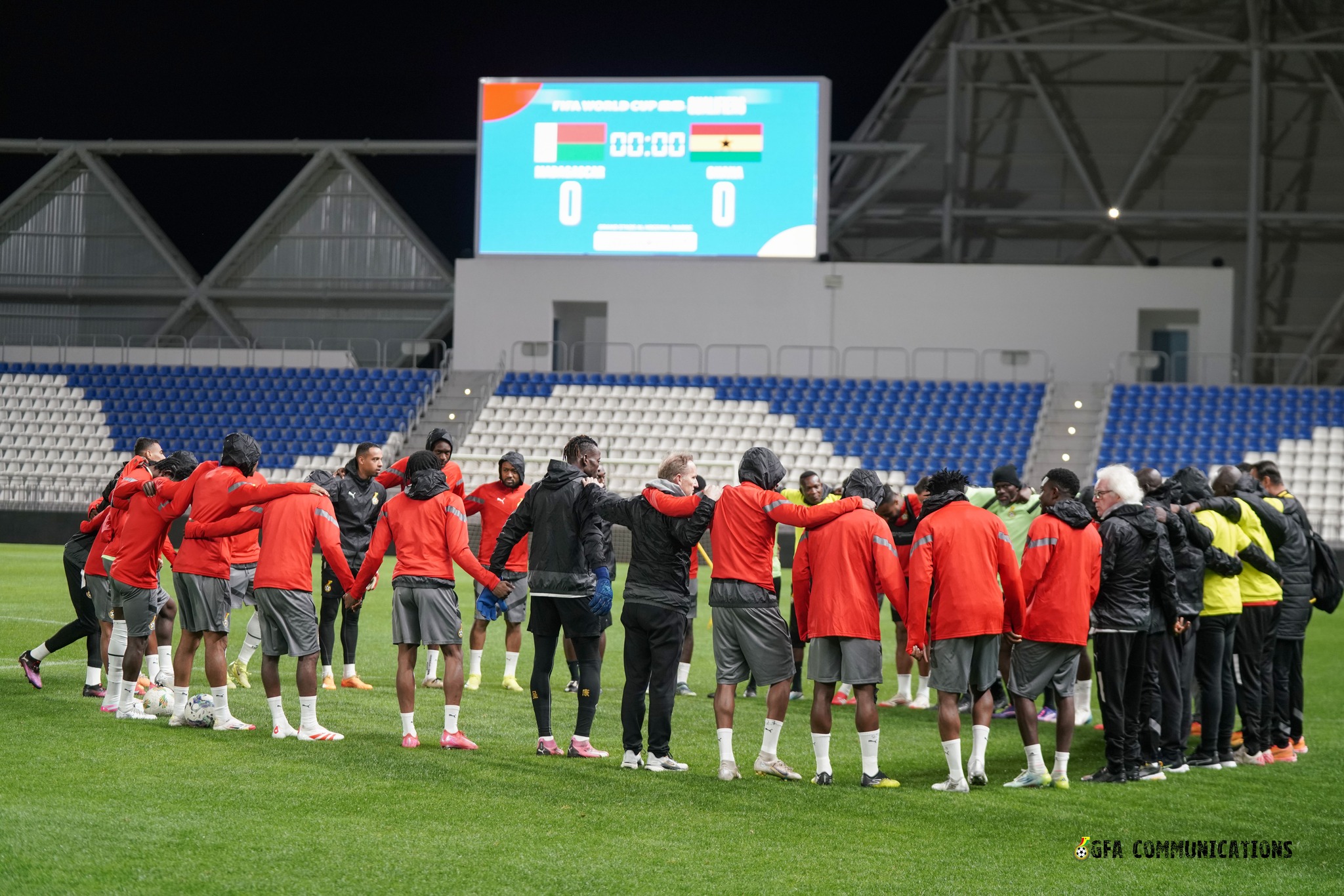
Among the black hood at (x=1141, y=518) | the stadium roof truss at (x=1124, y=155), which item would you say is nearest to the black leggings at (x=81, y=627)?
the black hood at (x=1141, y=518)

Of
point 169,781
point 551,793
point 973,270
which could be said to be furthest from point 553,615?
point 973,270

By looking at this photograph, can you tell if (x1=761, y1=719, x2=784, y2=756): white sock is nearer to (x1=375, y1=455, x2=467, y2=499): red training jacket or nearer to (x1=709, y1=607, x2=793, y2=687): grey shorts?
(x1=709, y1=607, x2=793, y2=687): grey shorts

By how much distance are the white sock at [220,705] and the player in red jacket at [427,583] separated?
3.84 feet

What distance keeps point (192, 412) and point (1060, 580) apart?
26.8 metres

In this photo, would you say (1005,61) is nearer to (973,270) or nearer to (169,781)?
(973,270)

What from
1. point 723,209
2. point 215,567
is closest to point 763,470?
point 215,567

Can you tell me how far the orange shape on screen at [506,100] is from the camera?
28.5 m

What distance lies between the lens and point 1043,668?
26.2 ft

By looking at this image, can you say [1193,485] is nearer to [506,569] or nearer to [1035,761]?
[1035,761]

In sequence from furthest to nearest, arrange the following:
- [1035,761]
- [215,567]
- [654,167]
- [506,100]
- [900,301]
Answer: [900,301], [506,100], [654,167], [215,567], [1035,761]

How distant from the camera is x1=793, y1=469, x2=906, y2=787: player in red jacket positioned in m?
7.72

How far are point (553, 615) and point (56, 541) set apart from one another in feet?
71.1

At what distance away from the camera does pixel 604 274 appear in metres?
30.6

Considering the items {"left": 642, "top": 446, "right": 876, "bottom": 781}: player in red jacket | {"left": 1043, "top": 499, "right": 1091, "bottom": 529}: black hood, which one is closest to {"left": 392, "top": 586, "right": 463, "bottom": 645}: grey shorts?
{"left": 642, "top": 446, "right": 876, "bottom": 781}: player in red jacket
